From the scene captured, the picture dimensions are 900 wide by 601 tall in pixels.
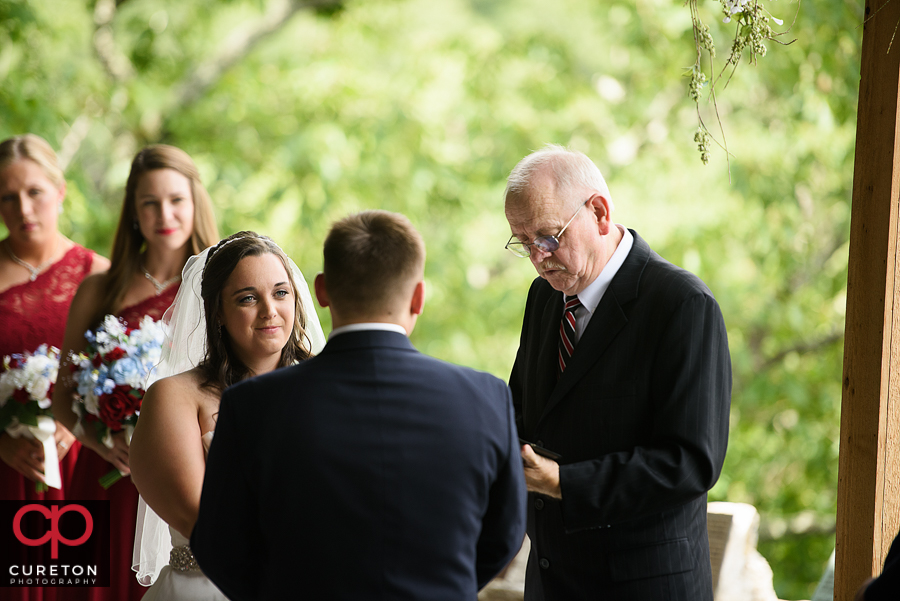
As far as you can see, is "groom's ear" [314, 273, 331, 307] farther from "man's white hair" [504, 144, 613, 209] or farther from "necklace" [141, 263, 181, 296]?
"necklace" [141, 263, 181, 296]

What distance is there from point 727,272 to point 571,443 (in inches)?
186

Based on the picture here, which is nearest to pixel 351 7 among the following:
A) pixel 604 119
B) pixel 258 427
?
pixel 604 119

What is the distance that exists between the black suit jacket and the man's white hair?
25 cm

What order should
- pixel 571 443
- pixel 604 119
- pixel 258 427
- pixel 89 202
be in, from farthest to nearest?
1. pixel 604 119
2. pixel 89 202
3. pixel 571 443
4. pixel 258 427

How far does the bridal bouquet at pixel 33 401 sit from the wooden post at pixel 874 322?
10.2ft

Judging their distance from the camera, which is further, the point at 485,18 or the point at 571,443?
the point at 485,18

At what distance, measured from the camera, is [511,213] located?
7.22 ft

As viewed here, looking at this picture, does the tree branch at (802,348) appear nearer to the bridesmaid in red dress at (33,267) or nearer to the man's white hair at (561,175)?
the man's white hair at (561,175)

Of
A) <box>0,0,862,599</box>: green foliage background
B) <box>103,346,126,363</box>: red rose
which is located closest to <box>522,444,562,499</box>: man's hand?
<box>103,346,126,363</box>: red rose

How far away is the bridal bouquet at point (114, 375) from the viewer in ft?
9.46

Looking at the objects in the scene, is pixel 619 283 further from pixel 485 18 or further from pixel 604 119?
pixel 485 18

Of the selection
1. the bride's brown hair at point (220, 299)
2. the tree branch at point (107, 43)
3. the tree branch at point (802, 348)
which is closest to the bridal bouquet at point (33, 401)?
the bride's brown hair at point (220, 299)

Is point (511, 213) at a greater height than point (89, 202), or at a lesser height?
lesser

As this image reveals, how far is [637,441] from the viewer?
2100 millimetres
